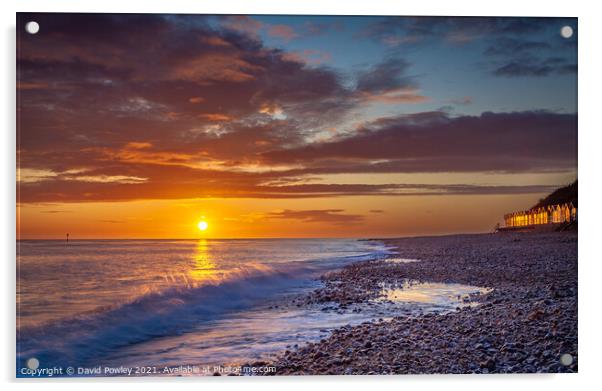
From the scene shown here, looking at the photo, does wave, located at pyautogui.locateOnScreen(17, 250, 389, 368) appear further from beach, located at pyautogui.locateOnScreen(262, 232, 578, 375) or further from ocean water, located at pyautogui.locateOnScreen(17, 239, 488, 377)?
beach, located at pyautogui.locateOnScreen(262, 232, 578, 375)

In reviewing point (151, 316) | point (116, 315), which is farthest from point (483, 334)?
point (116, 315)

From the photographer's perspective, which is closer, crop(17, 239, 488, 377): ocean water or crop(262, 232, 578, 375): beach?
crop(262, 232, 578, 375): beach

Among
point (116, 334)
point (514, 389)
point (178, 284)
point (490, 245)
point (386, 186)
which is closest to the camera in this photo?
point (514, 389)

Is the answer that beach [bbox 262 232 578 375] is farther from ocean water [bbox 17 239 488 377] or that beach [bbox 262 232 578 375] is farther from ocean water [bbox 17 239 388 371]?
ocean water [bbox 17 239 388 371]

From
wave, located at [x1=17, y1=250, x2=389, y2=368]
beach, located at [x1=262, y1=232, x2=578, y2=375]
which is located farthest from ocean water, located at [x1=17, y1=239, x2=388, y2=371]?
beach, located at [x1=262, y1=232, x2=578, y2=375]

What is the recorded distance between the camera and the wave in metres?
5.59

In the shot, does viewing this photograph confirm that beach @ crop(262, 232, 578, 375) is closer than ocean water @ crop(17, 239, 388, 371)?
Yes

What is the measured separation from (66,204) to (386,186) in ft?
13.9

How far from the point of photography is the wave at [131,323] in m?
5.59

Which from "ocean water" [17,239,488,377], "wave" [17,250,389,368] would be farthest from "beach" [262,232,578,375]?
"wave" [17,250,389,368]

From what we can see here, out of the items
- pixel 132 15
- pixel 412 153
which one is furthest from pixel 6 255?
pixel 412 153

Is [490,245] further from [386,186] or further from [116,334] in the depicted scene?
[116,334]

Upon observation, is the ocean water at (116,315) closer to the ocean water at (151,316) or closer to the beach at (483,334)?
the ocean water at (151,316)

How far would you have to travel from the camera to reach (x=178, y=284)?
9320mm
